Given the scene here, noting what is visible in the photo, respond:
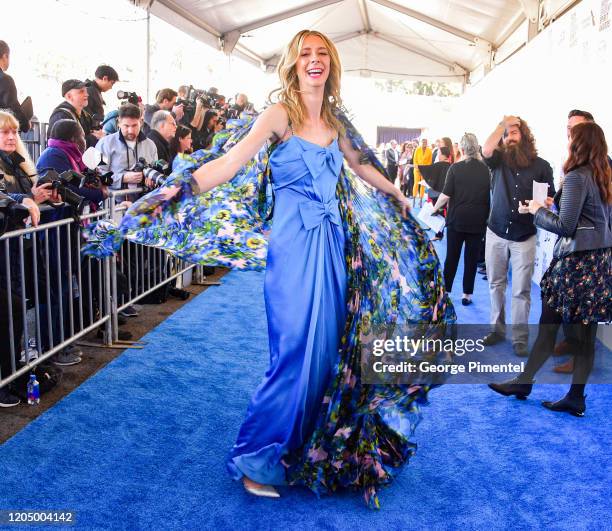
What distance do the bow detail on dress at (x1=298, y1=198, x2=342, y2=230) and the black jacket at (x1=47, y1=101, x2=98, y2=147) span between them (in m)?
2.81

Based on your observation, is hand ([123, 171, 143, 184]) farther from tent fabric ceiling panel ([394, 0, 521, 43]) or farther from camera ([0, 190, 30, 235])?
tent fabric ceiling panel ([394, 0, 521, 43])

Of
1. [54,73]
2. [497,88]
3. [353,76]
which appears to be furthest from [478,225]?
[353,76]

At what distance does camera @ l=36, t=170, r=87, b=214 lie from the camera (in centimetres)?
390

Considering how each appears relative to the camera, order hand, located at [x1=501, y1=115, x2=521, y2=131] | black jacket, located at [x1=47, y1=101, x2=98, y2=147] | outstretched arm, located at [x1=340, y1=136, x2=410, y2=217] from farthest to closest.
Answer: black jacket, located at [x1=47, y1=101, x2=98, y2=147]
hand, located at [x1=501, y1=115, x2=521, y2=131]
outstretched arm, located at [x1=340, y1=136, x2=410, y2=217]

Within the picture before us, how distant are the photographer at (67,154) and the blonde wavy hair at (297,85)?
6.09 feet

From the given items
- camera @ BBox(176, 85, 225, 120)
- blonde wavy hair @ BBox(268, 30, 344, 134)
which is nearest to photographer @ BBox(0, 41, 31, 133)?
camera @ BBox(176, 85, 225, 120)

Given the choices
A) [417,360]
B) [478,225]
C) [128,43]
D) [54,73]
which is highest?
[128,43]

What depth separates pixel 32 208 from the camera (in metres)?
3.59

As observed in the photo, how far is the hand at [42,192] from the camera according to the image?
153 inches

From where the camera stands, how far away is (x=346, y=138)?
3107mm

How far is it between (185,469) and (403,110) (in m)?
24.8

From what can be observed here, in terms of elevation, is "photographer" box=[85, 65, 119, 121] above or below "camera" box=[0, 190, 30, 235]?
above

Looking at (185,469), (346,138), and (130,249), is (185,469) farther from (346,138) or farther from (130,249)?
(130,249)

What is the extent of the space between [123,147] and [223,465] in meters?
3.16
